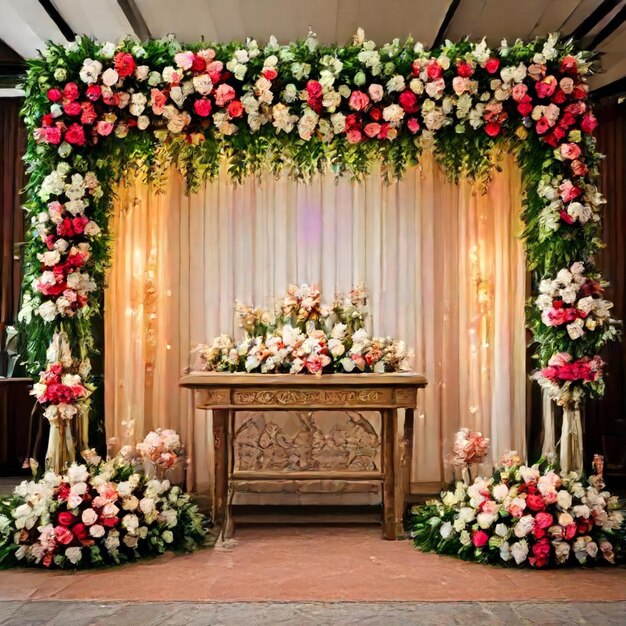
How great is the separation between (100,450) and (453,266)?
119 inches

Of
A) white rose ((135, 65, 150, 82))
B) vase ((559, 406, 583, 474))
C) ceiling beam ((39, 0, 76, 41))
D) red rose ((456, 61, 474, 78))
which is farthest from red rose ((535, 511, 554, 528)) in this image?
ceiling beam ((39, 0, 76, 41))

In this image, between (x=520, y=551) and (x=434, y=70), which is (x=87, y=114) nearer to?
(x=434, y=70)

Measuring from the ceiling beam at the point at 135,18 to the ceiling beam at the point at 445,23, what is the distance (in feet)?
6.45

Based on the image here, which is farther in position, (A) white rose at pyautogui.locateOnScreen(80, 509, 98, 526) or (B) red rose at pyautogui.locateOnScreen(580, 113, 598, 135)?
(B) red rose at pyautogui.locateOnScreen(580, 113, 598, 135)

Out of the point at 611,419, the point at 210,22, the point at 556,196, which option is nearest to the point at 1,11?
the point at 210,22

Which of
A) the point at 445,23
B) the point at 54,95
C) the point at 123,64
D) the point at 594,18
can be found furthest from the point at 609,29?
the point at 54,95

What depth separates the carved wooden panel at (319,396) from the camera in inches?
187

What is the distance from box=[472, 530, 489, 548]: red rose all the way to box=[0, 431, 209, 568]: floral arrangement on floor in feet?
5.25

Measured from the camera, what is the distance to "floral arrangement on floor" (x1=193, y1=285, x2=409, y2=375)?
493 cm

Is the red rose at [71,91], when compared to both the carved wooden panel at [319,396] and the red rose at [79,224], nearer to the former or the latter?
the red rose at [79,224]

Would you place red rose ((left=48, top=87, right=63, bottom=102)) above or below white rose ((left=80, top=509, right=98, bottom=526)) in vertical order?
above

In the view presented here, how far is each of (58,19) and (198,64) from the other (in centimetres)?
137

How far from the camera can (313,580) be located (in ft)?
13.1

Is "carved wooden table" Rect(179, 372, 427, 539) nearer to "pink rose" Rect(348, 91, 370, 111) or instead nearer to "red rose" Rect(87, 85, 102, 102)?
"pink rose" Rect(348, 91, 370, 111)
